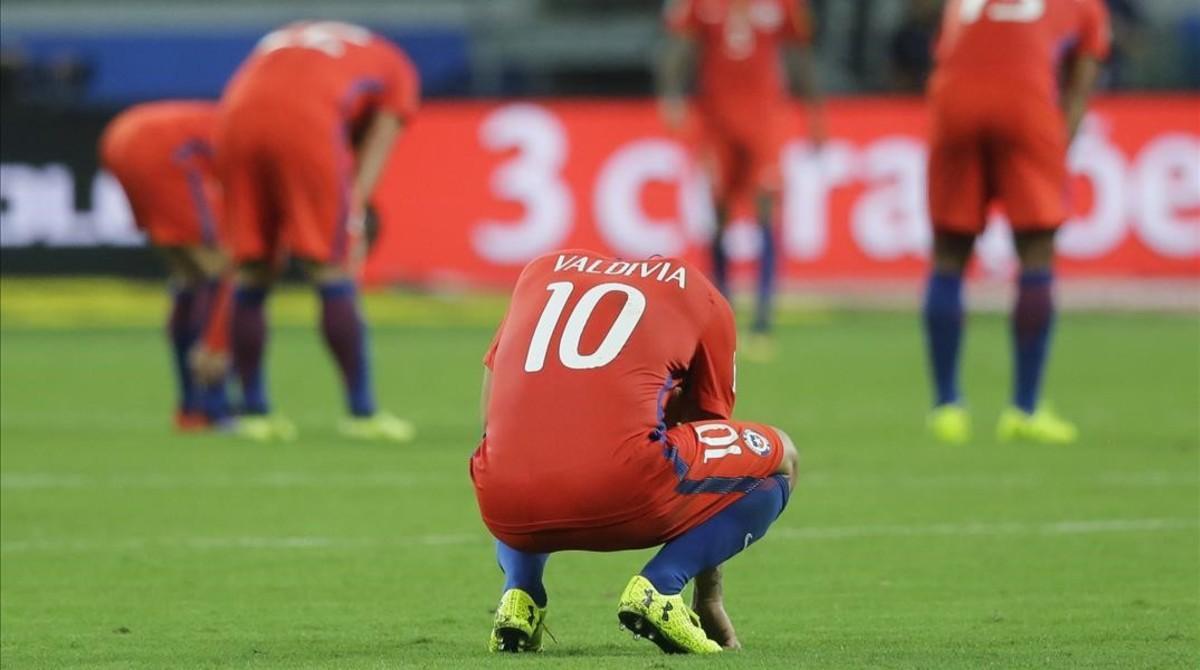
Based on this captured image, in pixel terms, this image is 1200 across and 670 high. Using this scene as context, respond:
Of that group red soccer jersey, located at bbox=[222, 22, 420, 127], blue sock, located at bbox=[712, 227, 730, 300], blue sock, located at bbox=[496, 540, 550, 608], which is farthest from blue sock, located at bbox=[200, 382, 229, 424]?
blue sock, located at bbox=[496, 540, 550, 608]

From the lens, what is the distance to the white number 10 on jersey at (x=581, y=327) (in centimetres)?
549

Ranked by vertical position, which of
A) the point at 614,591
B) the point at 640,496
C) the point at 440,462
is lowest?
the point at 440,462

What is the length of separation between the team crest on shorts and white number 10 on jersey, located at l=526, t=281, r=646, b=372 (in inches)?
13.8

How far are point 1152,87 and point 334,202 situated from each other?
13.4 meters

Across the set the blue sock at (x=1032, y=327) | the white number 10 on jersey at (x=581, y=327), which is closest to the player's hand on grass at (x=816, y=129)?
the blue sock at (x=1032, y=327)

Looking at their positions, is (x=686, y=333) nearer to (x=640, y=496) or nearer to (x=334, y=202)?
(x=640, y=496)

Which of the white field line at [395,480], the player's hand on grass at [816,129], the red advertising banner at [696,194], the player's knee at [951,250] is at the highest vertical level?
the player's knee at [951,250]

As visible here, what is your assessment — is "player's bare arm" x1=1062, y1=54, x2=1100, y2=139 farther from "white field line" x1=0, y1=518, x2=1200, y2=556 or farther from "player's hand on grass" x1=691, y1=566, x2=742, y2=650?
"player's hand on grass" x1=691, y1=566, x2=742, y2=650

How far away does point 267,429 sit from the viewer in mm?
11133

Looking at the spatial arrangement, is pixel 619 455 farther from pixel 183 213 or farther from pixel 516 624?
pixel 183 213

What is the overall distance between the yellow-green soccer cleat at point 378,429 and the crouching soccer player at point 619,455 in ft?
17.4

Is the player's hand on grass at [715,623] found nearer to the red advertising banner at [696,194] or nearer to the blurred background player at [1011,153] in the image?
the blurred background player at [1011,153]

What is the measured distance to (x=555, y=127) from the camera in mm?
19703

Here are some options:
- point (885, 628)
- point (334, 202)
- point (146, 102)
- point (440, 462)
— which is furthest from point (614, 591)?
point (146, 102)
